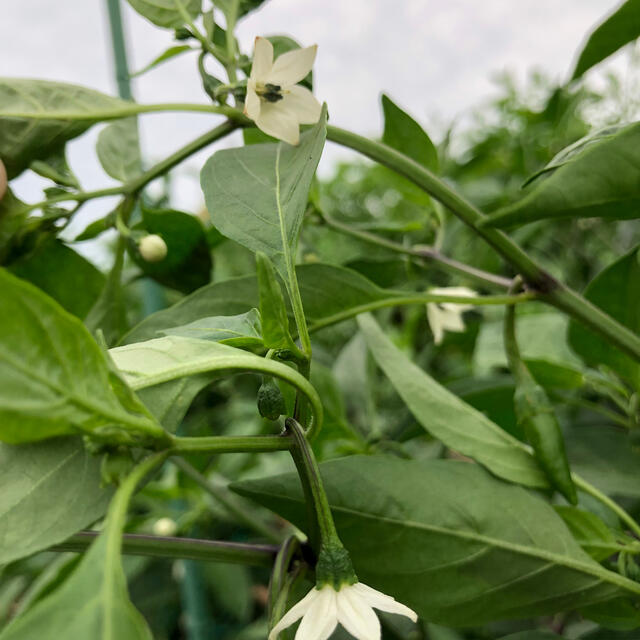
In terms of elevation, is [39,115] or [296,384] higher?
[39,115]

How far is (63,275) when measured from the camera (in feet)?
1.40

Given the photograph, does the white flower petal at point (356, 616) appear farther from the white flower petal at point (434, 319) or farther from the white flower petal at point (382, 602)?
the white flower petal at point (434, 319)

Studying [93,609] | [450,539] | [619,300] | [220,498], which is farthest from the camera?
[220,498]

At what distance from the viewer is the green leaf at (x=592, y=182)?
0.24 metres

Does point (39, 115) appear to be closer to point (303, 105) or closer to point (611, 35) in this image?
point (303, 105)

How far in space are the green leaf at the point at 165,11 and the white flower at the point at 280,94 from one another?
0.07 metres

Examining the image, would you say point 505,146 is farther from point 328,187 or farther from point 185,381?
point 185,381

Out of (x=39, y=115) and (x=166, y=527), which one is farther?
(x=166, y=527)

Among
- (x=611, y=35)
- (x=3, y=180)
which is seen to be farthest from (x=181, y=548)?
(x=611, y=35)

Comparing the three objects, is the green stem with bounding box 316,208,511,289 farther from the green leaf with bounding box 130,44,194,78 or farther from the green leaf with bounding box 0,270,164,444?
the green leaf with bounding box 0,270,164,444

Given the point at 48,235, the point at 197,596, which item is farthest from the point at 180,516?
the point at 48,235

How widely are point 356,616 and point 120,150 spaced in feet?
1.03

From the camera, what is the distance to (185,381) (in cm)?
24

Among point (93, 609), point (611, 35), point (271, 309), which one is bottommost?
point (93, 609)
